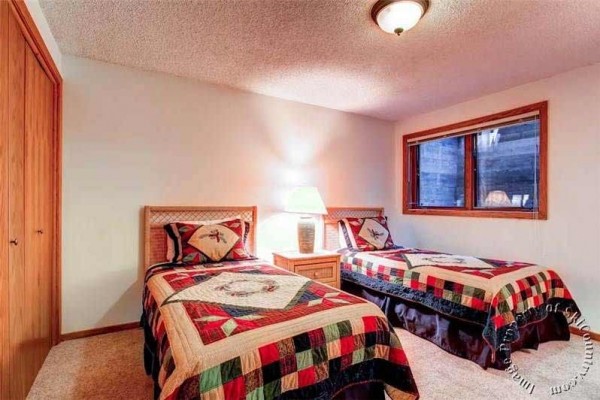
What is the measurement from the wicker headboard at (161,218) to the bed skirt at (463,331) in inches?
70.4

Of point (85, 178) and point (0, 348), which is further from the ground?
point (85, 178)

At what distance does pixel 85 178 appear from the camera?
248cm

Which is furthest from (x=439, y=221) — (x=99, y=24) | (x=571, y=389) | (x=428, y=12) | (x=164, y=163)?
(x=99, y=24)

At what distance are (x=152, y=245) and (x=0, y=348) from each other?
139cm

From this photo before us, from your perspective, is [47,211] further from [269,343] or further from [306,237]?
[306,237]

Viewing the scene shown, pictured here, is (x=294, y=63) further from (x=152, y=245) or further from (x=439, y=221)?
(x=439, y=221)

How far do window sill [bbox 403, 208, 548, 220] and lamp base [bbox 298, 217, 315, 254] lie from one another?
1.60 m

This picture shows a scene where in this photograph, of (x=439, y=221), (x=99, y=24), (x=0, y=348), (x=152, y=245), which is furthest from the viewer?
(x=439, y=221)

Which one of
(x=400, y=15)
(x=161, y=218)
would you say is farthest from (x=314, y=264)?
(x=400, y=15)

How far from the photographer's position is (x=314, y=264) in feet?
9.49

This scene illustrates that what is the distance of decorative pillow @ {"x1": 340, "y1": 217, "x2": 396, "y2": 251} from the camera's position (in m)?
3.42

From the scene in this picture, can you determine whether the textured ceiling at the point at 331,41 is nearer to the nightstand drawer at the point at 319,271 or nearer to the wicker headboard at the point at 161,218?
the wicker headboard at the point at 161,218

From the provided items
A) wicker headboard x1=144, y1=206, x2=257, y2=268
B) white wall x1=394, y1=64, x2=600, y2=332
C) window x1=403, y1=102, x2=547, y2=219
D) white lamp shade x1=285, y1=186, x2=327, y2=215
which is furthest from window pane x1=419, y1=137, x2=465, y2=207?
wicker headboard x1=144, y1=206, x2=257, y2=268

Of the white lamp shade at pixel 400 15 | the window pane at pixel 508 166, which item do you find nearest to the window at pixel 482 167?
the window pane at pixel 508 166
